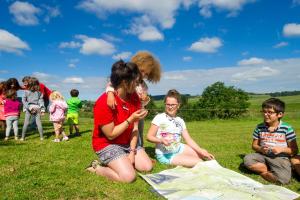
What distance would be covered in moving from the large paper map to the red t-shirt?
0.76 meters

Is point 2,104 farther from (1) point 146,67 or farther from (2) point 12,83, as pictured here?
(1) point 146,67

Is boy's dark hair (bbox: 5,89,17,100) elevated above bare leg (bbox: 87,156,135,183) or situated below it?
above

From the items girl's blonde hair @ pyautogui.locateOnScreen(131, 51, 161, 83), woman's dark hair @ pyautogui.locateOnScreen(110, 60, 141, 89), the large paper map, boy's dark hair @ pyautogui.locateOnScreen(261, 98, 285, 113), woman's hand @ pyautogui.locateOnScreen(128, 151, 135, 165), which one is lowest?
the large paper map

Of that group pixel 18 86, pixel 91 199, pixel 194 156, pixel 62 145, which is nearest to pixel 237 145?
pixel 194 156

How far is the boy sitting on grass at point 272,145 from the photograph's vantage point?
5047 mm

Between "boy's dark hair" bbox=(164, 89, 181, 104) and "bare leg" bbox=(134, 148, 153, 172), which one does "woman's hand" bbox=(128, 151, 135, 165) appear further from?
"boy's dark hair" bbox=(164, 89, 181, 104)

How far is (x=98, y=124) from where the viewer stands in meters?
5.04

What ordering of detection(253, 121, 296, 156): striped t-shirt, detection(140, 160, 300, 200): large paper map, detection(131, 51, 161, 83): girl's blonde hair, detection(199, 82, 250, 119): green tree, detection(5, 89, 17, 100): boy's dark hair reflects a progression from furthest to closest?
detection(199, 82, 250, 119): green tree → detection(5, 89, 17, 100): boy's dark hair → detection(131, 51, 161, 83): girl's blonde hair → detection(253, 121, 296, 156): striped t-shirt → detection(140, 160, 300, 200): large paper map

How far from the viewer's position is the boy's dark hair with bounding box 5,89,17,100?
10109mm

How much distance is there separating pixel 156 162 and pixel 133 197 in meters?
2.05

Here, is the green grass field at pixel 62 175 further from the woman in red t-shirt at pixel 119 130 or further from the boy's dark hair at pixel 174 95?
the boy's dark hair at pixel 174 95

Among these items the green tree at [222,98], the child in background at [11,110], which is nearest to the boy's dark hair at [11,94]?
the child in background at [11,110]

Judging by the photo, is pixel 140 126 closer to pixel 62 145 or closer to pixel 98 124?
pixel 98 124

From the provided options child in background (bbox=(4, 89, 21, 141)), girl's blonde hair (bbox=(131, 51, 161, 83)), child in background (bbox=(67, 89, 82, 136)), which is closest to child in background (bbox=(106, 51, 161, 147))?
girl's blonde hair (bbox=(131, 51, 161, 83))
